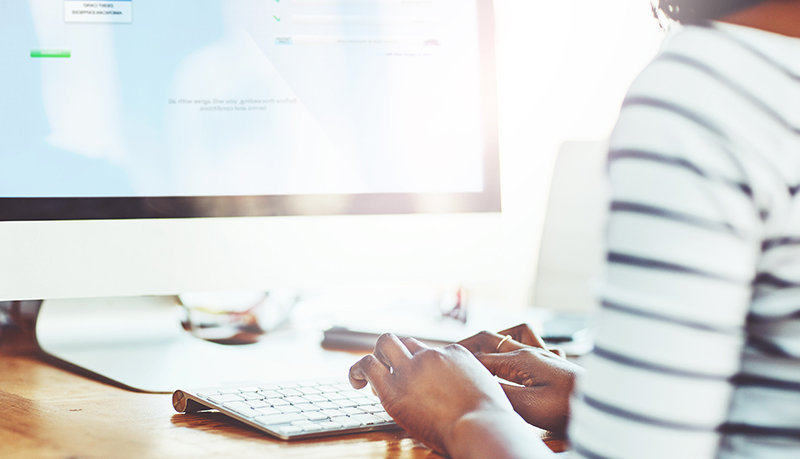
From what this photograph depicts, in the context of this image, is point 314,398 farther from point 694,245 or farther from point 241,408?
point 694,245

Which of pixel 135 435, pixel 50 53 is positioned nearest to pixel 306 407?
pixel 135 435

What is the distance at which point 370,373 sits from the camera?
43 centimetres

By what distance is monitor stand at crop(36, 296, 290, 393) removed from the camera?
574mm

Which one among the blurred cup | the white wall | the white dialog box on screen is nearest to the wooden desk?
the blurred cup

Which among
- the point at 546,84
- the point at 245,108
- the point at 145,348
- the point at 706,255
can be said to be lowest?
the point at 145,348

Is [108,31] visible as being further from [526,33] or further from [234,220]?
[526,33]

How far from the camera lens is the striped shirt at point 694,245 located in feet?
0.79

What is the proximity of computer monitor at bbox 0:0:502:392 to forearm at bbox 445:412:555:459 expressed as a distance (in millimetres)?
284

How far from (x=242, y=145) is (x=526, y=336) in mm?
318

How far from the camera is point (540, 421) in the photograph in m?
0.44

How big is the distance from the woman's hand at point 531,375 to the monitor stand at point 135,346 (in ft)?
0.71

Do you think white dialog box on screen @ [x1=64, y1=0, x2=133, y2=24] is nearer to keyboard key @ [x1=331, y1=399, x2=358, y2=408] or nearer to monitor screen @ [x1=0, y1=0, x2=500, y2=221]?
monitor screen @ [x1=0, y1=0, x2=500, y2=221]

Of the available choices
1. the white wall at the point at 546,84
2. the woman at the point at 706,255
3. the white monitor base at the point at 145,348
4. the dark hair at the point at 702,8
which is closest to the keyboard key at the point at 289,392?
the white monitor base at the point at 145,348

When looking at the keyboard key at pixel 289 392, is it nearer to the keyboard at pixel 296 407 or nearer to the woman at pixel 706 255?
the keyboard at pixel 296 407
